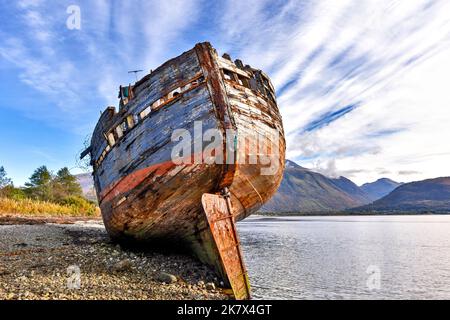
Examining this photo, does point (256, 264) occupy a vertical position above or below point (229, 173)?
below

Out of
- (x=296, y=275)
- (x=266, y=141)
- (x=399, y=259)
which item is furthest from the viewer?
(x=399, y=259)

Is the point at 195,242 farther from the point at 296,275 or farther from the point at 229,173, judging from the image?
the point at 296,275

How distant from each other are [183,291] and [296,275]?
582 cm

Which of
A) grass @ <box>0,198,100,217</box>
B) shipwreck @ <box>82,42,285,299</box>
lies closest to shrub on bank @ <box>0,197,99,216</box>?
grass @ <box>0,198,100,217</box>

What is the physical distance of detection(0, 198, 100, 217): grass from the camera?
22.2 metres

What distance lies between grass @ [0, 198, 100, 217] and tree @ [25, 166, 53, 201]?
709 cm

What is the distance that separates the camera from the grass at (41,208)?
22.2 metres

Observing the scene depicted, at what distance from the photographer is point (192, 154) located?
680cm

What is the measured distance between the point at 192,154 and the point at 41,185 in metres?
37.3

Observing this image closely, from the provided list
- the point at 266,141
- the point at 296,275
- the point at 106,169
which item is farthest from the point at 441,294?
the point at 106,169

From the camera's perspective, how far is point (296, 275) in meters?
10.8

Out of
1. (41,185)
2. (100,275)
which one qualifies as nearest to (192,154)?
(100,275)

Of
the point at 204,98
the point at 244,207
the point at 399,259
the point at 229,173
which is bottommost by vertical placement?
the point at 399,259

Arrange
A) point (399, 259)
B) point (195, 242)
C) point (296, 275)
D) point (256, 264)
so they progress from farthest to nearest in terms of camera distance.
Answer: point (399, 259)
point (256, 264)
point (296, 275)
point (195, 242)
